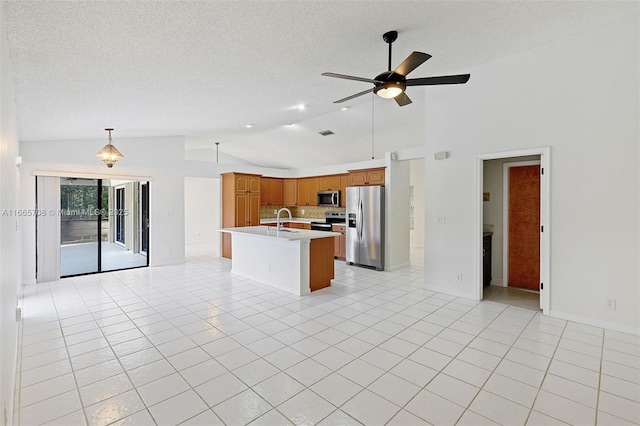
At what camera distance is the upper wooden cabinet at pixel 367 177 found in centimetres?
646

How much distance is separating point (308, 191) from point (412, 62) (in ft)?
21.7

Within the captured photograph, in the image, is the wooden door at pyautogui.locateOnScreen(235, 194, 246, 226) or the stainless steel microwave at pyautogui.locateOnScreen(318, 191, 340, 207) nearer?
the wooden door at pyautogui.locateOnScreen(235, 194, 246, 226)

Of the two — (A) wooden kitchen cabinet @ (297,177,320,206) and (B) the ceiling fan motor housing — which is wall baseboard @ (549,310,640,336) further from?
(A) wooden kitchen cabinet @ (297,177,320,206)

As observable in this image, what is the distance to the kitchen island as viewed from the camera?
4.65 meters

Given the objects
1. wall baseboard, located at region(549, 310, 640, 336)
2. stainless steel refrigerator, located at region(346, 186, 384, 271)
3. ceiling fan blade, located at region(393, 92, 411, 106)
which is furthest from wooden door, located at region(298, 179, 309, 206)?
wall baseboard, located at region(549, 310, 640, 336)

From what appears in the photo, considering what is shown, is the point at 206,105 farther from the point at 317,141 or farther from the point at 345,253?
the point at 345,253

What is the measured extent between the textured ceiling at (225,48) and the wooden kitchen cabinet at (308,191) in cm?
377

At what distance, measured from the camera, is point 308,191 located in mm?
9023

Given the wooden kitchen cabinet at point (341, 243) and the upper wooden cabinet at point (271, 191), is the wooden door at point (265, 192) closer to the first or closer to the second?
the upper wooden cabinet at point (271, 191)

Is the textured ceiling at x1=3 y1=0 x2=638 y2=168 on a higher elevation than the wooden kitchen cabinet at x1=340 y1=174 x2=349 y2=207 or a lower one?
higher

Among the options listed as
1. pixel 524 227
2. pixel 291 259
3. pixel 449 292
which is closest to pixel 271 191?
pixel 291 259

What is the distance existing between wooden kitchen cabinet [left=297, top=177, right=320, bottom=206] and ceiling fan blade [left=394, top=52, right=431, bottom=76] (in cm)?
608

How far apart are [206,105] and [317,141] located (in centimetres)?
367

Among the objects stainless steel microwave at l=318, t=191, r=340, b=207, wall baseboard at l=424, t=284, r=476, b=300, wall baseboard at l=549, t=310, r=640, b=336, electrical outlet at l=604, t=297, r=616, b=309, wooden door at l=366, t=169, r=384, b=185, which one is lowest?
wall baseboard at l=549, t=310, r=640, b=336
